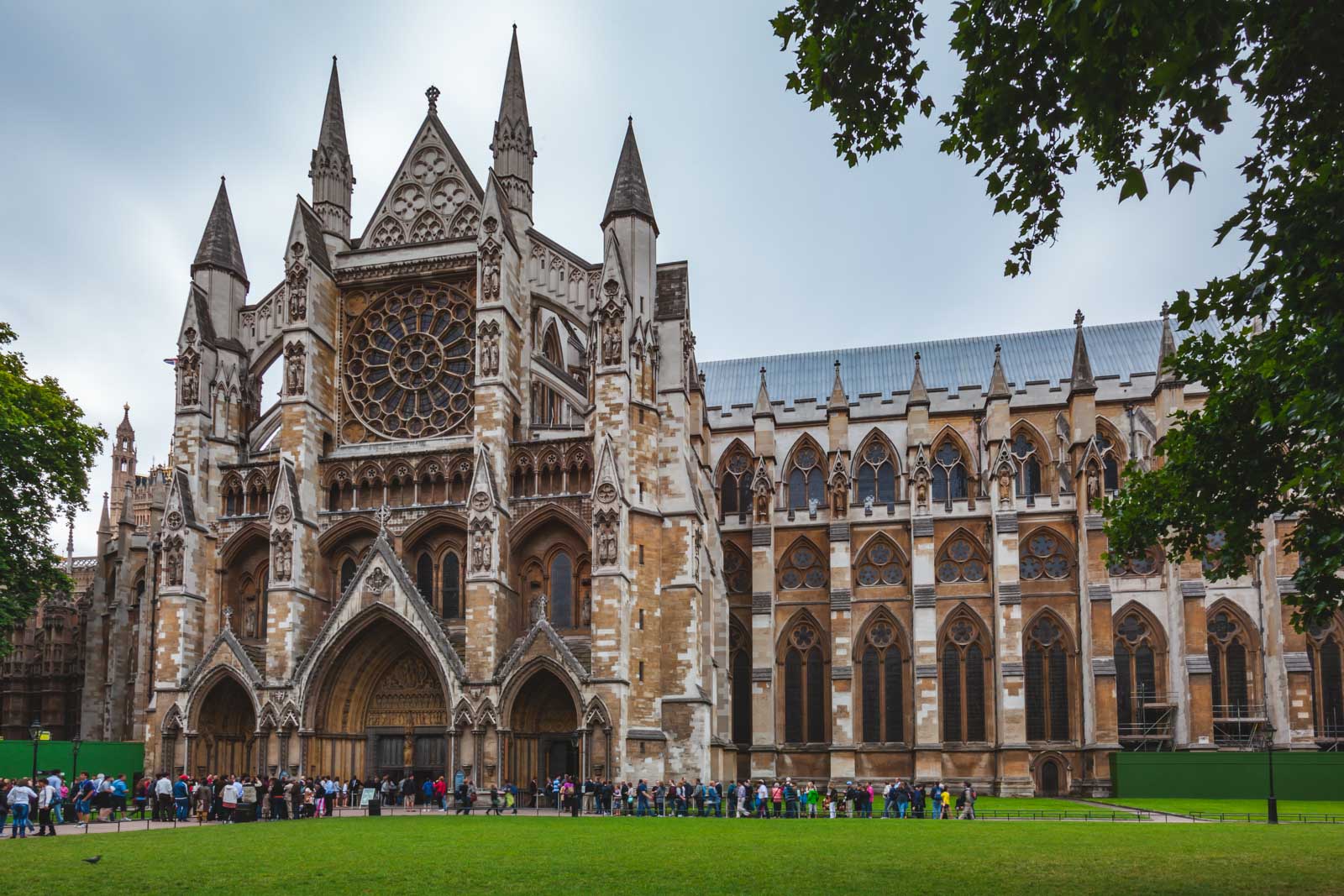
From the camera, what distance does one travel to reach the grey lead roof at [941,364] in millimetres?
49812

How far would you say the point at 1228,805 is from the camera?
116 feet

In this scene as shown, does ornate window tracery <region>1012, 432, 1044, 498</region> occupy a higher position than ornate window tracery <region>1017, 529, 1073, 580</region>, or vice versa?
ornate window tracery <region>1012, 432, 1044, 498</region>

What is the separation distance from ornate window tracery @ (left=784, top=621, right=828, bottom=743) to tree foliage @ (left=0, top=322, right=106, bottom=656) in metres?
25.0

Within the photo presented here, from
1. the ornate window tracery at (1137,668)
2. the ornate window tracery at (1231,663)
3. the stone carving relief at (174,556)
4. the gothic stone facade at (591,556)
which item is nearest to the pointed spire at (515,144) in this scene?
the gothic stone facade at (591,556)

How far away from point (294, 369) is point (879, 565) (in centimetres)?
2231

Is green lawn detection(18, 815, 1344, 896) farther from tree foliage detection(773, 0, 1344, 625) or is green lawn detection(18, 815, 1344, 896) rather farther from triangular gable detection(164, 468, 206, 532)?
triangular gable detection(164, 468, 206, 532)

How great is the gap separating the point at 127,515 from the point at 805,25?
143 ft

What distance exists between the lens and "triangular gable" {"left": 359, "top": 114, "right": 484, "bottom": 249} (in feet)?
129

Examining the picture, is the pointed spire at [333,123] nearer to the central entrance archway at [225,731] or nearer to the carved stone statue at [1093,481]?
the central entrance archway at [225,731]

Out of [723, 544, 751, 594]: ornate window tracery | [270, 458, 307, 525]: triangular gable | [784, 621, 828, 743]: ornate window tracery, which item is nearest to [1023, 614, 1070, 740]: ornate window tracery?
[784, 621, 828, 743]: ornate window tracery

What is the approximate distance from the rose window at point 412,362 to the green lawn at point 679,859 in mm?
15013

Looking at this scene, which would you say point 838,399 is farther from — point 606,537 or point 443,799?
point 443,799

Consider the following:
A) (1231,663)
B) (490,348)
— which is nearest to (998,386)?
(1231,663)

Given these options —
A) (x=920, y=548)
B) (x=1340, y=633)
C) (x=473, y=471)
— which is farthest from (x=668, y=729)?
(x=1340, y=633)
